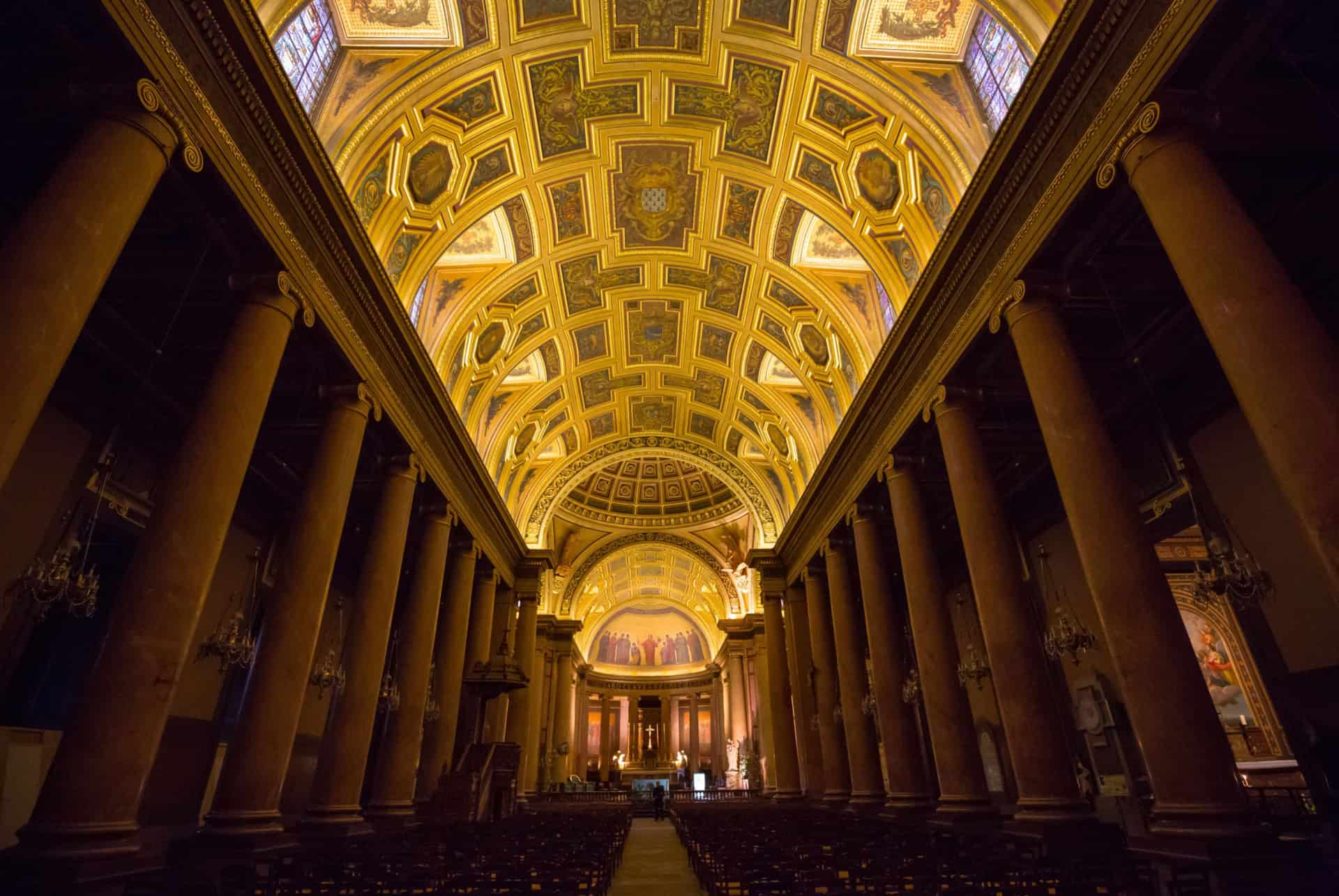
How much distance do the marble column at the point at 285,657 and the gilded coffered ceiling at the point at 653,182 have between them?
4.01 meters

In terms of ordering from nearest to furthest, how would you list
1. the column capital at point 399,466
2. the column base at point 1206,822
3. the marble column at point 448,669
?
the column base at point 1206,822
the column capital at point 399,466
the marble column at point 448,669

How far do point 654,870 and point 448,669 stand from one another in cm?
696

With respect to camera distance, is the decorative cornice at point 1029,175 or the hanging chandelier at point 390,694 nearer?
the decorative cornice at point 1029,175

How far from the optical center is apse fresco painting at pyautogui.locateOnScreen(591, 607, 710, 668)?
41.9 metres

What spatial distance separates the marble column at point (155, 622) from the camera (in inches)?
184

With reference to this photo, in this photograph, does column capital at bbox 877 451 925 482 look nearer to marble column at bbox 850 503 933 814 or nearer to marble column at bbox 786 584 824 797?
marble column at bbox 850 503 933 814

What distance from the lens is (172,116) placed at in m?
5.49

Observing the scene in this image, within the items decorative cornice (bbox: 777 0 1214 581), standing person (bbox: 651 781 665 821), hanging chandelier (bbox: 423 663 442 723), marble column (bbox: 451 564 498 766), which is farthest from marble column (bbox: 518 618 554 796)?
decorative cornice (bbox: 777 0 1214 581)

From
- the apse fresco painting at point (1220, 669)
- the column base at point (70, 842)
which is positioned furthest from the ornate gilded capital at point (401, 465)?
the apse fresco painting at point (1220, 669)

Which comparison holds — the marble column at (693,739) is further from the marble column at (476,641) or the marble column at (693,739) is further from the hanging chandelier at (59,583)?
the hanging chandelier at (59,583)

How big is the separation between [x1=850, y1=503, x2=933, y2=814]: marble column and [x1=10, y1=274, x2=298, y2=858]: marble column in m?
10.3

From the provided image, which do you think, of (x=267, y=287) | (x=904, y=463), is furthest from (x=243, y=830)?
(x=904, y=463)

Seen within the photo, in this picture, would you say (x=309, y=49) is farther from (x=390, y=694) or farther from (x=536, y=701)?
(x=536, y=701)

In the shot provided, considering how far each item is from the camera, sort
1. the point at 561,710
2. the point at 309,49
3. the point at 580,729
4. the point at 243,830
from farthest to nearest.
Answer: the point at 580,729
the point at 561,710
the point at 309,49
the point at 243,830
